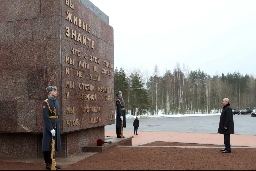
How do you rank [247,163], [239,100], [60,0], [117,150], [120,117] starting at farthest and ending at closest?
1. [239,100]
2. [120,117]
3. [117,150]
4. [60,0]
5. [247,163]

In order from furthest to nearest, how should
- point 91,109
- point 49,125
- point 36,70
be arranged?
point 91,109 < point 36,70 < point 49,125

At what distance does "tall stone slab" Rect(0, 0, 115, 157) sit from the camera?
23.8 feet

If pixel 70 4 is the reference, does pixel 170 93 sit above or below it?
below

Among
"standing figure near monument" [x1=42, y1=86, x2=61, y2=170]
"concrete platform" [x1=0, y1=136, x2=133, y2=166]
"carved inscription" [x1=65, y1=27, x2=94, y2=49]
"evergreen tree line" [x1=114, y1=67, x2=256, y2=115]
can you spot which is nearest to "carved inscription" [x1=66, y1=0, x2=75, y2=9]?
"carved inscription" [x1=65, y1=27, x2=94, y2=49]

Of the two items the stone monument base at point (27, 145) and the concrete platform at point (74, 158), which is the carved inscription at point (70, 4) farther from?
the concrete platform at point (74, 158)

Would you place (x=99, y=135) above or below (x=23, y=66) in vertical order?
below

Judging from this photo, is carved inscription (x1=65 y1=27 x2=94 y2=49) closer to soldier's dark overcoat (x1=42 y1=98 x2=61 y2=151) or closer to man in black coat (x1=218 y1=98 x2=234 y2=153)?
soldier's dark overcoat (x1=42 y1=98 x2=61 y2=151)

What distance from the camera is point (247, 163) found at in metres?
6.55

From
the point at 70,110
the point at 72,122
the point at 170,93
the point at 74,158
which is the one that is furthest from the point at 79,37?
the point at 170,93

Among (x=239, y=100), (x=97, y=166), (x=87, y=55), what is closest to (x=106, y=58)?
(x=87, y=55)

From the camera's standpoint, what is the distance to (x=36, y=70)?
7.30 meters

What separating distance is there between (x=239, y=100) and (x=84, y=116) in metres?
75.9

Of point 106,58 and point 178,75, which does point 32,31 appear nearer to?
point 106,58

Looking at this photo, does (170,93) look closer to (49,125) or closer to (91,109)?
(91,109)
